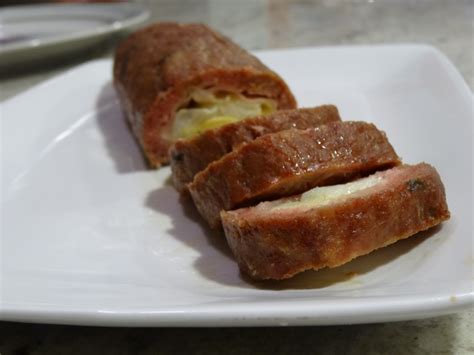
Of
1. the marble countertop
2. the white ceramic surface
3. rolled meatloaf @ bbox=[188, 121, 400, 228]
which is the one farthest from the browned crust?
the white ceramic surface

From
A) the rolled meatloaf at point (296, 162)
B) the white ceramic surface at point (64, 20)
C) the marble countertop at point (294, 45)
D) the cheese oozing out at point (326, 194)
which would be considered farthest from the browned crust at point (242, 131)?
the white ceramic surface at point (64, 20)

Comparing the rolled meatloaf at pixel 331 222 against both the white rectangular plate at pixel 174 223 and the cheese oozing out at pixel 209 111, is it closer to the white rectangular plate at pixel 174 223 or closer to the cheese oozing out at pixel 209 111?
the white rectangular plate at pixel 174 223

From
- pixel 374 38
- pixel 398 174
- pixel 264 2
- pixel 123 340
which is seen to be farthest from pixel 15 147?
pixel 264 2

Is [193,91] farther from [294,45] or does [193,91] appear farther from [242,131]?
[294,45]

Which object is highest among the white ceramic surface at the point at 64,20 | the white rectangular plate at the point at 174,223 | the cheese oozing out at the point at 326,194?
the cheese oozing out at the point at 326,194

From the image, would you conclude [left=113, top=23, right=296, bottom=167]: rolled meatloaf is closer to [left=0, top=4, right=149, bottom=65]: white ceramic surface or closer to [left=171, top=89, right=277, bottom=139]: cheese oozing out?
[left=171, top=89, right=277, bottom=139]: cheese oozing out

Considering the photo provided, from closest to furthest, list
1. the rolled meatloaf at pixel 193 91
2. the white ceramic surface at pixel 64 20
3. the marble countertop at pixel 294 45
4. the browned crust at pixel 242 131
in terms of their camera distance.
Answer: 1. the marble countertop at pixel 294 45
2. the browned crust at pixel 242 131
3. the rolled meatloaf at pixel 193 91
4. the white ceramic surface at pixel 64 20
